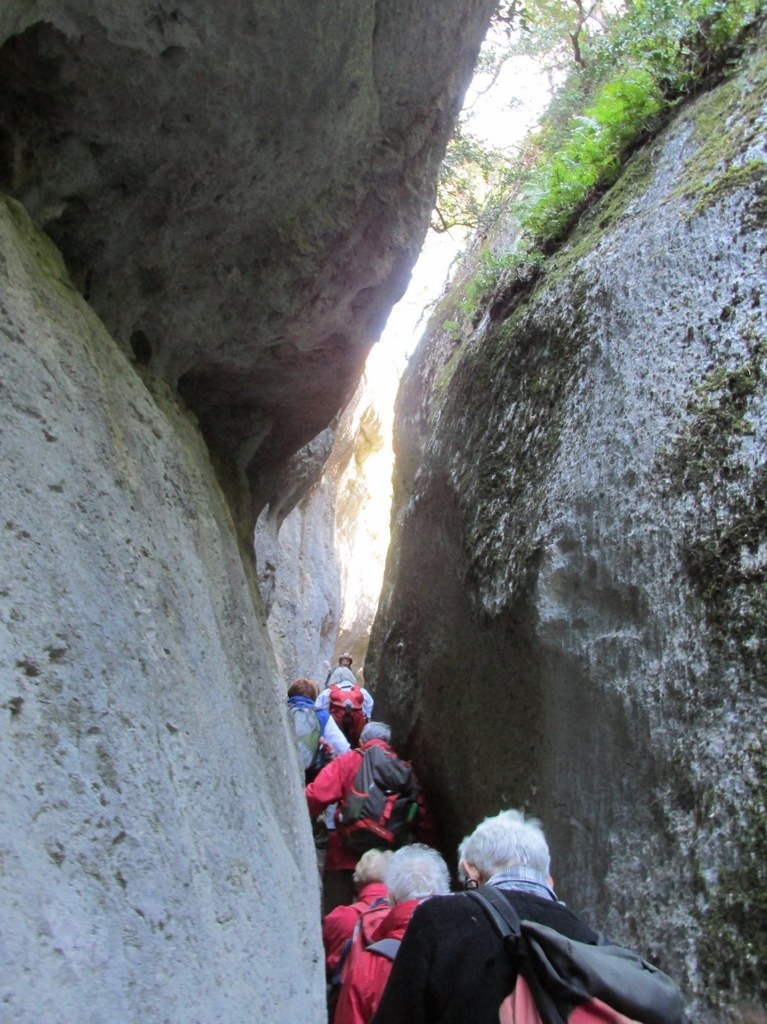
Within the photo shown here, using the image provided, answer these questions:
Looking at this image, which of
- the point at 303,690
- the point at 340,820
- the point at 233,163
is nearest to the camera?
the point at 233,163

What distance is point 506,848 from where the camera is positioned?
2.84 metres

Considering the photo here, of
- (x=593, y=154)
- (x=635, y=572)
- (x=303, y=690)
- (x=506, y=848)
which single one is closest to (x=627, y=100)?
(x=593, y=154)

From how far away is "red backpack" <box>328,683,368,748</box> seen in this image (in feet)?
28.0

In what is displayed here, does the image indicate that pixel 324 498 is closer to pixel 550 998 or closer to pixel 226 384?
pixel 226 384

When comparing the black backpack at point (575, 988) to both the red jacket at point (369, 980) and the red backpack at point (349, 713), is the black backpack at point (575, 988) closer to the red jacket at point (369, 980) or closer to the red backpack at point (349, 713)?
the red jacket at point (369, 980)

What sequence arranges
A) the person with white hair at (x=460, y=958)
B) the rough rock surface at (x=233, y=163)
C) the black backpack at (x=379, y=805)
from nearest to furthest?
the person with white hair at (x=460, y=958), the rough rock surface at (x=233, y=163), the black backpack at (x=379, y=805)

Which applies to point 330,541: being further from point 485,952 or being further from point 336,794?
point 485,952

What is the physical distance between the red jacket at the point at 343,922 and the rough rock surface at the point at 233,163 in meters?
2.97

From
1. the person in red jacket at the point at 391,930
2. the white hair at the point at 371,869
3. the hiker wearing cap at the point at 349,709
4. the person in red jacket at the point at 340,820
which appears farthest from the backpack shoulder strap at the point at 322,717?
the person in red jacket at the point at 391,930

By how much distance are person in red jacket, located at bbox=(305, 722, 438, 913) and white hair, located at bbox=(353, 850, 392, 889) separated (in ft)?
3.75

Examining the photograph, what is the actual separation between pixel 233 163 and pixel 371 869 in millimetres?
3928

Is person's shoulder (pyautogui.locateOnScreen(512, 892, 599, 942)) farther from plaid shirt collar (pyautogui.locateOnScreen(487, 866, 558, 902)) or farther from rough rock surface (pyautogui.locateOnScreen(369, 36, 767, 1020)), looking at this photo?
rough rock surface (pyautogui.locateOnScreen(369, 36, 767, 1020))

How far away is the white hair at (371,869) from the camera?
187 inches

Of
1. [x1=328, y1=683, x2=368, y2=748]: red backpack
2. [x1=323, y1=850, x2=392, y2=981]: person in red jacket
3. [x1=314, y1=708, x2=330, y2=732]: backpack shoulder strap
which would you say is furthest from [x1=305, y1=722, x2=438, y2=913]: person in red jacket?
[x1=328, y1=683, x2=368, y2=748]: red backpack
